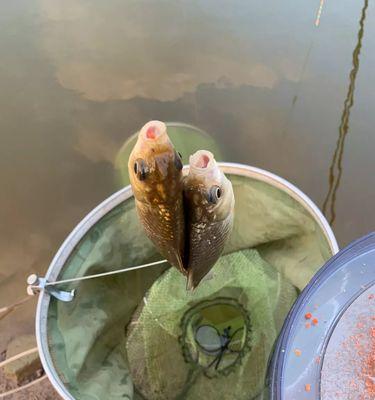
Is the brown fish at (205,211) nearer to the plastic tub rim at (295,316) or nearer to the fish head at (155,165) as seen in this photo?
the fish head at (155,165)

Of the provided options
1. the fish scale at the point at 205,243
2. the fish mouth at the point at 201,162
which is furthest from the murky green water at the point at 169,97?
the fish mouth at the point at 201,162

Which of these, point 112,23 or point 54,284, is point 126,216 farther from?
point 112,23

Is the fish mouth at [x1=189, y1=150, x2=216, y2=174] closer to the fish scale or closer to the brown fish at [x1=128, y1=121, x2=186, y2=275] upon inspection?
the brown fish at [x1=128, y1=121, x2=186, y2=275]

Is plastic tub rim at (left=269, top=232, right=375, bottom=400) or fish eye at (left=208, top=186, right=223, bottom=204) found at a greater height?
fish eye at (left=208, top=186, right=223, bottom=204)

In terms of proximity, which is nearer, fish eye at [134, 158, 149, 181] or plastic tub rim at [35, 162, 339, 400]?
fish eye at [134, 158, 149, 181]

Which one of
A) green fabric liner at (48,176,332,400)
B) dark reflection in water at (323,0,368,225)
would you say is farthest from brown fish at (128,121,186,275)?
dark reflection in water at (323,0,368,225)

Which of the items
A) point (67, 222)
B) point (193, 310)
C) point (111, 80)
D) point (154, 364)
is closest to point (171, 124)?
point (111, 80)

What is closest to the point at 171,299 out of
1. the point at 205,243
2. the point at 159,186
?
the point at 205,243
